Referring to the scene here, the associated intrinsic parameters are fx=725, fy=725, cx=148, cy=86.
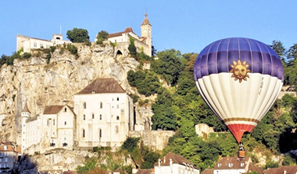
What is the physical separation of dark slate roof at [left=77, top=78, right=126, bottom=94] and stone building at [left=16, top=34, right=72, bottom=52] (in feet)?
39.5

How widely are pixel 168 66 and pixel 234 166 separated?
19.1m

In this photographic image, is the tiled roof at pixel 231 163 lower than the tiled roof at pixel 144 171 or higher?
higher

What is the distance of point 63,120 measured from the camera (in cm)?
7188

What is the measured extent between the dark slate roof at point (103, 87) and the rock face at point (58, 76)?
15.3ft

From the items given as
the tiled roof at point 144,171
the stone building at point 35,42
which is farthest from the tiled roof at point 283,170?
the stone building at point 35,42

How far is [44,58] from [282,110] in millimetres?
26728

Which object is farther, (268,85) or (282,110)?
(282,110)

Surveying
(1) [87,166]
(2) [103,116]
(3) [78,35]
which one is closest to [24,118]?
(2) [103,116]

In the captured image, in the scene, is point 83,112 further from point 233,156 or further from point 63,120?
point 233,156

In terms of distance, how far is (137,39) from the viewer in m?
85.6

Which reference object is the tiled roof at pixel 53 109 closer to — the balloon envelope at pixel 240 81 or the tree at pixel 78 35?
the tree at pixel 78 35

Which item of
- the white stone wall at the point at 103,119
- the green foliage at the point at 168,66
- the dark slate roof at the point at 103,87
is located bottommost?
the white stone wall at the point at 103,119

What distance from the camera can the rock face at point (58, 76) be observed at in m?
78.6

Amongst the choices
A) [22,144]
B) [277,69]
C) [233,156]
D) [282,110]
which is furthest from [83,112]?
[277,69]
